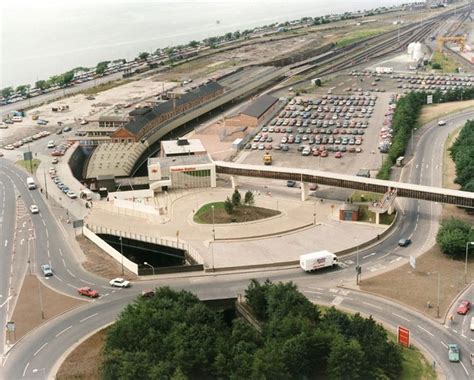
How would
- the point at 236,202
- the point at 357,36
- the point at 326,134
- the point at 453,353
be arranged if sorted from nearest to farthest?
the point at 453,353 → the point at 236,202 → the point at 326,134 → the point at 357,36

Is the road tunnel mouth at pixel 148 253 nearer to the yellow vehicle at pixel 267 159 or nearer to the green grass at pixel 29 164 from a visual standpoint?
the green grass at pixel 29 164

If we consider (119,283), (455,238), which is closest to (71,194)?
(119,283)

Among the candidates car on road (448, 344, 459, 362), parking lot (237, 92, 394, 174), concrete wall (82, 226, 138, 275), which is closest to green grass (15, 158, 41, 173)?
concrete wall (82, 226, 138, 275)

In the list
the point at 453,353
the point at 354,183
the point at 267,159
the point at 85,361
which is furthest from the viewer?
the point at 267,159

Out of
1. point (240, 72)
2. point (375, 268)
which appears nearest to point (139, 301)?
point (375, 268)

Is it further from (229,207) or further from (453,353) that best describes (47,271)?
(453,353)

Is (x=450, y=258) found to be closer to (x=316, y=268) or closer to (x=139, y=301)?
(x=316, y=268)
